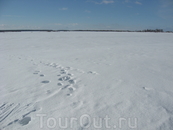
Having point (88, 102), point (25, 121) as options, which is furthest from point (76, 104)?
point (25, 121)

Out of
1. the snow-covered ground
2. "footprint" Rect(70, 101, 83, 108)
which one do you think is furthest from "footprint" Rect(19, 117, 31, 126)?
"footprint" Rect(70, 101, 83, 108)

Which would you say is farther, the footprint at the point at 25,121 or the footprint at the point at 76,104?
the footprint at the point at 76,104

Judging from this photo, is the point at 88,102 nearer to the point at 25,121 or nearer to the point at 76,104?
the point at 76,104

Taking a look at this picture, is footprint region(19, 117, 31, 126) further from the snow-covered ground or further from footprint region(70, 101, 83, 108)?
footprint region(70, 101, 83, 108)

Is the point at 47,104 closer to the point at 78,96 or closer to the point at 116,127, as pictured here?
the point at 78,96

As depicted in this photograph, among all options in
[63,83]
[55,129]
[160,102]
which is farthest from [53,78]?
[160,102]

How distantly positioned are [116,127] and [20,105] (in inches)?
58.9

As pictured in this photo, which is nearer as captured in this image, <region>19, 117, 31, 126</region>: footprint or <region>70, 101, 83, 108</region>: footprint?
<region>19, 117, 31, 126</region>: footprint

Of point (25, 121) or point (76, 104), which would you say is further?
point (76, 104)

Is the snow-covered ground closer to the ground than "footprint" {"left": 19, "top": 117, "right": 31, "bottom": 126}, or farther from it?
farther from it

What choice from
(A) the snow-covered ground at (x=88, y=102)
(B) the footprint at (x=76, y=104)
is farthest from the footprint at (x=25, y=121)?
(B) the footprint at (x=76, y=104)

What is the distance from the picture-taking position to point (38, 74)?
3.31 meters

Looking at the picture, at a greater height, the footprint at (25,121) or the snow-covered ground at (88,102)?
the snow-covered ground at (88,102)

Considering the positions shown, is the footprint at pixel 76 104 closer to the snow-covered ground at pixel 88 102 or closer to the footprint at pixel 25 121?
the snow-covered ground at pixel 88 102
